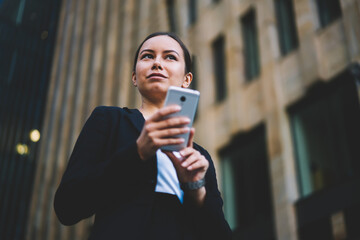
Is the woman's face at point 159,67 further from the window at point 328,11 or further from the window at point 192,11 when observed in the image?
the window at point 192,11

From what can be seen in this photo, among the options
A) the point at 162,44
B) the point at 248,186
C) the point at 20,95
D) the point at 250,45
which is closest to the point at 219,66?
the point at 250,45

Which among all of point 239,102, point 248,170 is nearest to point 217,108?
point 239,102

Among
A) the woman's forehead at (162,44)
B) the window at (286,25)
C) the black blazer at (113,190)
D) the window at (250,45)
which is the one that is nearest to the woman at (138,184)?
the black blazer at (113,190)

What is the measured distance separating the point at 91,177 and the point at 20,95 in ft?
178

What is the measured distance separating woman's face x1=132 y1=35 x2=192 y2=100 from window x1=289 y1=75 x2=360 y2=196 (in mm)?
10510

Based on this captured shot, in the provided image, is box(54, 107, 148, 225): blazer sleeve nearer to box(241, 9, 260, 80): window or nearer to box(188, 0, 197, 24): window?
box(241, 9, 260, 80): window

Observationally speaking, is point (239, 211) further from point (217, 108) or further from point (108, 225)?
point (108, 225)

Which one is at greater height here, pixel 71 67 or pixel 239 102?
pixel 71 67

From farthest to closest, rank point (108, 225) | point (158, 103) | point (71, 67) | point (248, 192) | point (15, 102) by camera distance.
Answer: point (15, 102)
point (71, 67)
point (248, 192)
point (158, 103)
point (108, 225)

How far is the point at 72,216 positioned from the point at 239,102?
48.2ft

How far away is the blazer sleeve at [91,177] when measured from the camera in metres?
2.43

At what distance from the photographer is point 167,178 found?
2.68m

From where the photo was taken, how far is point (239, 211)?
1598 cm

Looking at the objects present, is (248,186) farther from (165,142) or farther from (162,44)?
(165,142)
